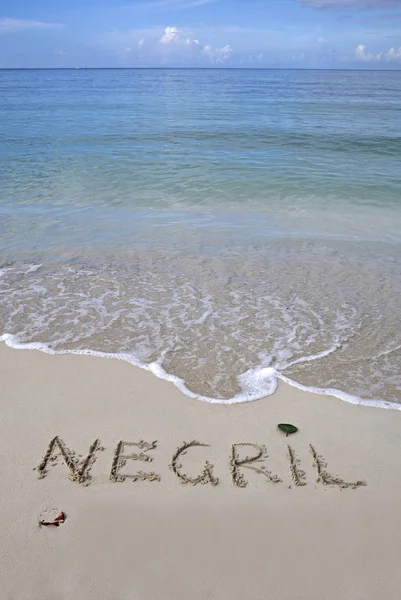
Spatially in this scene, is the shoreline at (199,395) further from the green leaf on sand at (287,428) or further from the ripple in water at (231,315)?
the green leaf on sand at (287,428)

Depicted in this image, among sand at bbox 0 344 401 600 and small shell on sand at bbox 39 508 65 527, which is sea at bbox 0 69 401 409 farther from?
small shell on sand at bbox 39 508 65 527

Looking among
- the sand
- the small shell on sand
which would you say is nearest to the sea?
the sand

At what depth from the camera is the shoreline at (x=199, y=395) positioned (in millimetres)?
4293

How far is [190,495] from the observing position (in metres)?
3.26

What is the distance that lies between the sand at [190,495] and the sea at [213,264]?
1.56 feet

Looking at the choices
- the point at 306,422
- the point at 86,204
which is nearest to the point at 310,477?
the point at 306,422

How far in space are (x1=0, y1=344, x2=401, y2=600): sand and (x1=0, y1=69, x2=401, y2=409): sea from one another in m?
0.48

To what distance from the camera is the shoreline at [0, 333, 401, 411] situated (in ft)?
14.1

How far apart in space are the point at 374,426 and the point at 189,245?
4943mm

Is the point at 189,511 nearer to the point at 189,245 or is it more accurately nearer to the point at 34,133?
the point at 189,245

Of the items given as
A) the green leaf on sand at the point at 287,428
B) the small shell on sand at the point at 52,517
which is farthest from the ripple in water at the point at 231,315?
the small shell on sand at the point at 52,517

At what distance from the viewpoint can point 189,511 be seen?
3.13 m

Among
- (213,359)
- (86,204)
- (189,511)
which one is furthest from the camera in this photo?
(86,204)

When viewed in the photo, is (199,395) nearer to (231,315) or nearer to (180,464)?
(180,464)
